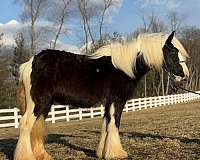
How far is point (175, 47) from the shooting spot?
26.0 feet

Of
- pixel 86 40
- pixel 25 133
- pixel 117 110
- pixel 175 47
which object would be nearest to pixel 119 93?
pixel 117 110

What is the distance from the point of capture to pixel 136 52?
7.95 meters

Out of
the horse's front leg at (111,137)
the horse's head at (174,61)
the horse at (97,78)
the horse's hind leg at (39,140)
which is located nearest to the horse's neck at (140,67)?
the horse at (97,78)

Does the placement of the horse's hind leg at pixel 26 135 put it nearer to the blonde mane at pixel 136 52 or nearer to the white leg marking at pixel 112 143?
the white leg marking at pixel 112 143

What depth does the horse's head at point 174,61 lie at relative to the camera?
7883 millimetres

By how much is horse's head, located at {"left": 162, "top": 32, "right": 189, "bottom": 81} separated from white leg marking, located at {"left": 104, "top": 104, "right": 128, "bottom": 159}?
4.35ft

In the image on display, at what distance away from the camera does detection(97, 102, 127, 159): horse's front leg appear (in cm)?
775

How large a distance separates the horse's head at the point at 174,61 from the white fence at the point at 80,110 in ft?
23.6

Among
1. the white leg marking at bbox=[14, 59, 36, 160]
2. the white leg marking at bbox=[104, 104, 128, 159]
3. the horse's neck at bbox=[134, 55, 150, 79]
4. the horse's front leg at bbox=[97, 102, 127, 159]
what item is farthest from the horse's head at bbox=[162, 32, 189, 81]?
the white leg marking at bbox=[14, 59, 36, 160]

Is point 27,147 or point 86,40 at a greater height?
point 86,40

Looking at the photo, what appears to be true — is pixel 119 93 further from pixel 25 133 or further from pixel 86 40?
pixel 86 40

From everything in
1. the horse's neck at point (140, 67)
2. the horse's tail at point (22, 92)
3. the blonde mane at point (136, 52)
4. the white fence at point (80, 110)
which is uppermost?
the blonde mane at point (136, 52)

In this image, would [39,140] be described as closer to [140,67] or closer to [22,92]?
[22,92]

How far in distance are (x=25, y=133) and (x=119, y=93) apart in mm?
1881
